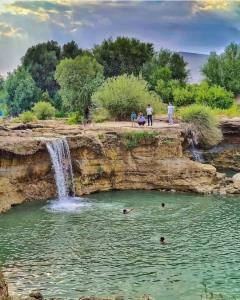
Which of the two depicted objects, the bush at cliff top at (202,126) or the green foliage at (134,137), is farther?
the bush at cliff top at (202,126)

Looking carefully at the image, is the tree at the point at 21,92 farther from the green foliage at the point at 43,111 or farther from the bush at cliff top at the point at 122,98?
the bush at cliff top at the point at 122,98

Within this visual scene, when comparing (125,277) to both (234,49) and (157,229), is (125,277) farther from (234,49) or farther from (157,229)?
(234,49)

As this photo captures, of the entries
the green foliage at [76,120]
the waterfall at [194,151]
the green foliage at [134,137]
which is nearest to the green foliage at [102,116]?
the green foliage at [76,120]

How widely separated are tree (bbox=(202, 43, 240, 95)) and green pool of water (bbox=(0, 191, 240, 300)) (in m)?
32.2

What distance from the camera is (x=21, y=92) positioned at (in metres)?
64.4

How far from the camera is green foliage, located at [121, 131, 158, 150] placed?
31.5 metres

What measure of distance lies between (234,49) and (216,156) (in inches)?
1166

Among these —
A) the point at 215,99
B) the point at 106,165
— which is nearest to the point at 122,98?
the point at 106,165

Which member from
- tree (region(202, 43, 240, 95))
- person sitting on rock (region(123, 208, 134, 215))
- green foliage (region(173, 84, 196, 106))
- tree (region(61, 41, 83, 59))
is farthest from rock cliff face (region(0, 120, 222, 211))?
tree (region(61, 41, 83, 59))

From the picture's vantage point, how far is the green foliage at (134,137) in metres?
31.5

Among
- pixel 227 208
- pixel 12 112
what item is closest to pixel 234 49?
pixel 12 112

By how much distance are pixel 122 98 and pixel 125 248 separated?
19.6 metres

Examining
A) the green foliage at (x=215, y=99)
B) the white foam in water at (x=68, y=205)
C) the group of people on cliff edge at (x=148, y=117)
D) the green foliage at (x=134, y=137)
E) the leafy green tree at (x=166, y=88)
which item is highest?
the leafy green tree at (x=166, y=88)

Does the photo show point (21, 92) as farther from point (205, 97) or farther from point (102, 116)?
point (102, 116)
